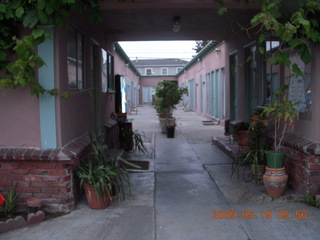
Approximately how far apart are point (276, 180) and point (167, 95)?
25.8 ft

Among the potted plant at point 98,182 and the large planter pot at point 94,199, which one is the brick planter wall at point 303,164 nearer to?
the potted plant at point 98,182

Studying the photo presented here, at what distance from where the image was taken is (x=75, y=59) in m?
5.73

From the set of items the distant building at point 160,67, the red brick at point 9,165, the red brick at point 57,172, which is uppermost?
the distant building at point 160,67

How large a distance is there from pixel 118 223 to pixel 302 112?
2.99 metres

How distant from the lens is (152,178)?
628cm

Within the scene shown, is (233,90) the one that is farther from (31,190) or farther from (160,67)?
(160,67)

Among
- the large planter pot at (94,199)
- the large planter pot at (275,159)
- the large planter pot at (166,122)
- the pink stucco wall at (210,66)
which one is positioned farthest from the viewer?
the pink stucco wall at (210,66)

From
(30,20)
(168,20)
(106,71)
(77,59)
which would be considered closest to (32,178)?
(30,20)

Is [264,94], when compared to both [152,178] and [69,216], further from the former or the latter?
[69,216]

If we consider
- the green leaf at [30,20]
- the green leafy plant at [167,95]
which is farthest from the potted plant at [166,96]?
the green leaf at [30,20]

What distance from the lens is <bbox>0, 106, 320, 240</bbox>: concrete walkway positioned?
154 inches
